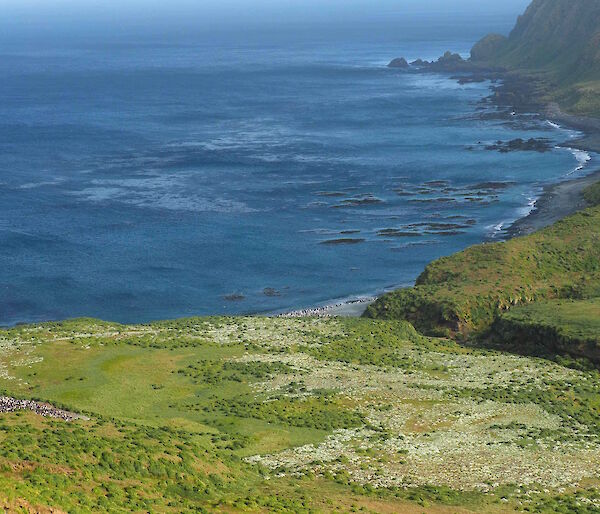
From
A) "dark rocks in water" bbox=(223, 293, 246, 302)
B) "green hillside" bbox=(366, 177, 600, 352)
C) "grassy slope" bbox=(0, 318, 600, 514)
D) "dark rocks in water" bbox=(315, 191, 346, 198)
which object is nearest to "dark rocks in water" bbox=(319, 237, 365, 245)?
"dark rocks in water" bbox=(223, 293, 246, 302)

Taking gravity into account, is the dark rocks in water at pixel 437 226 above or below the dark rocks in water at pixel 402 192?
below

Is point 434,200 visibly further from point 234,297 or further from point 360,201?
point 234,297

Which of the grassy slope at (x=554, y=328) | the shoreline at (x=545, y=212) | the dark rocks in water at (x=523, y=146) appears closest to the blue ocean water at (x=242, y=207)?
the shoreline at (x=545, y=212)

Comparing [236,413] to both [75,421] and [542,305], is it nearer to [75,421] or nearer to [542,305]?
[75,421]

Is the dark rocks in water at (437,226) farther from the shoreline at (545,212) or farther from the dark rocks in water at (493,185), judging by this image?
the dark rocks in water at (493,185)

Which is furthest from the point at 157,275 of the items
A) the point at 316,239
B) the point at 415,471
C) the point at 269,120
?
the point at 269,120
